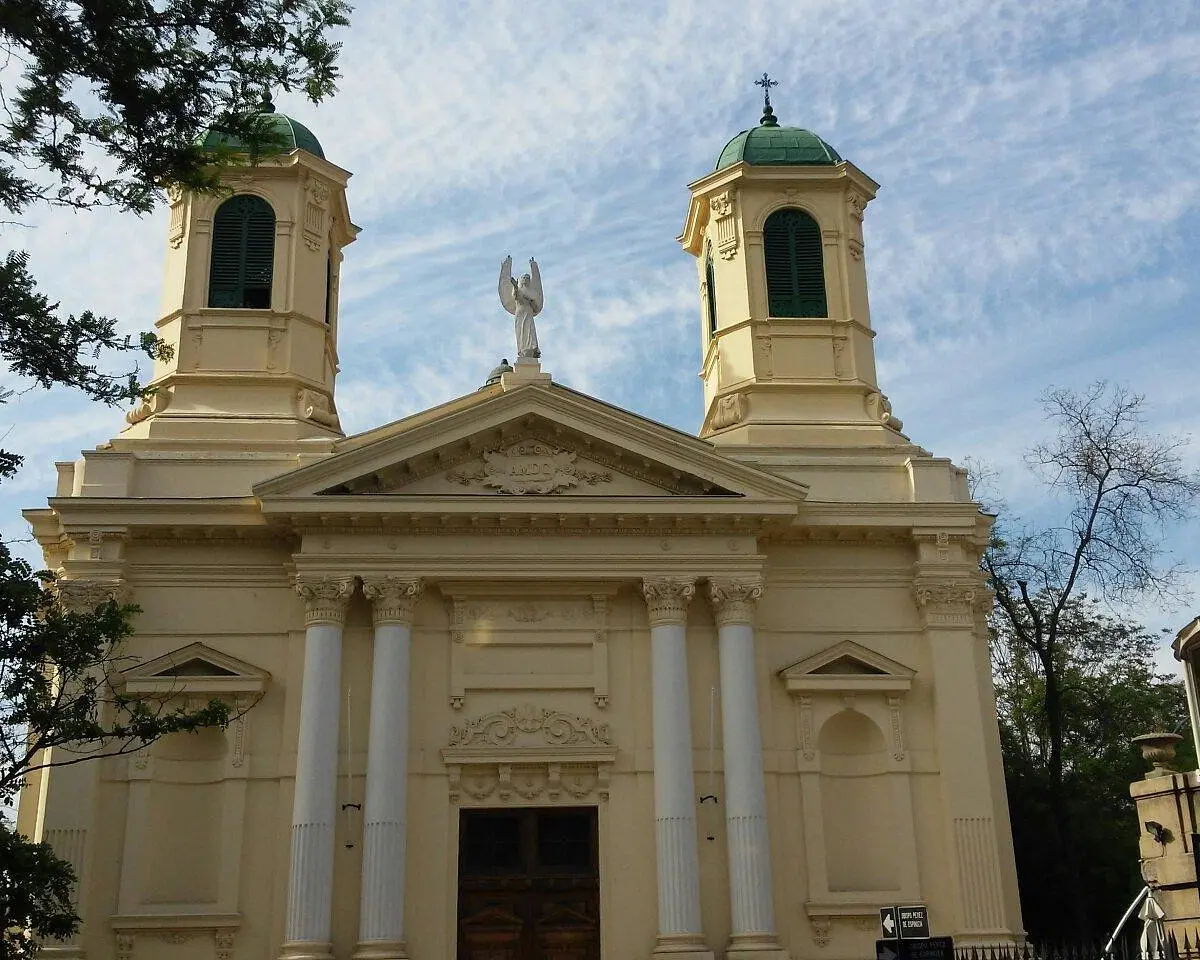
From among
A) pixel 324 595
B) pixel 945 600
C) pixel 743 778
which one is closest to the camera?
pixel 743 778

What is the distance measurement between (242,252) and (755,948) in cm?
1583

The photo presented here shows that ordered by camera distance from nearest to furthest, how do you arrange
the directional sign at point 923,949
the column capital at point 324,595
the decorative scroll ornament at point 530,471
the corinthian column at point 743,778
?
the directional sign at point 923,949 → the corinthian column at point 743,778 → the column capital at point 324,595 → the decorative scroll ornament at point 530,471

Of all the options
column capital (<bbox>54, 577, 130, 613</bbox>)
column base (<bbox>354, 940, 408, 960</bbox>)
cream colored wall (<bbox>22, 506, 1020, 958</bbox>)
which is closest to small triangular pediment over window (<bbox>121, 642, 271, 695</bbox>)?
cream colored wall (<bbox>22, 506, 1020, 958</bbox>)

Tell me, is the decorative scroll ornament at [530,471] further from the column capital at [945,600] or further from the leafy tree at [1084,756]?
the leafy tree at [1084,756]

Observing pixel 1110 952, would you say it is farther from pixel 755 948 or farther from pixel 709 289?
pixel 709 289

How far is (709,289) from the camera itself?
30.5m

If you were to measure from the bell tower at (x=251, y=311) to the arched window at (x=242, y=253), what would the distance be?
19 millimetres

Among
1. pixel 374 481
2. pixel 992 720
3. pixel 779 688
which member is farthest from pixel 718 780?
pixel 374 481

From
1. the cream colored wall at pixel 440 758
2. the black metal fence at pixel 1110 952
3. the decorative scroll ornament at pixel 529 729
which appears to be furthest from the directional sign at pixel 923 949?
the decorative scroll ornament at pixel 529 729

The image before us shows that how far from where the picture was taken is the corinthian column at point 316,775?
21.7 m

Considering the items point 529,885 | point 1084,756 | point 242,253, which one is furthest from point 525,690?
point 1084,756

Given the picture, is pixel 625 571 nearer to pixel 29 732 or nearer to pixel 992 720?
pixel 992 720

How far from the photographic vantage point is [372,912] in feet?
71.7

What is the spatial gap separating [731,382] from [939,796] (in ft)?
29.2
